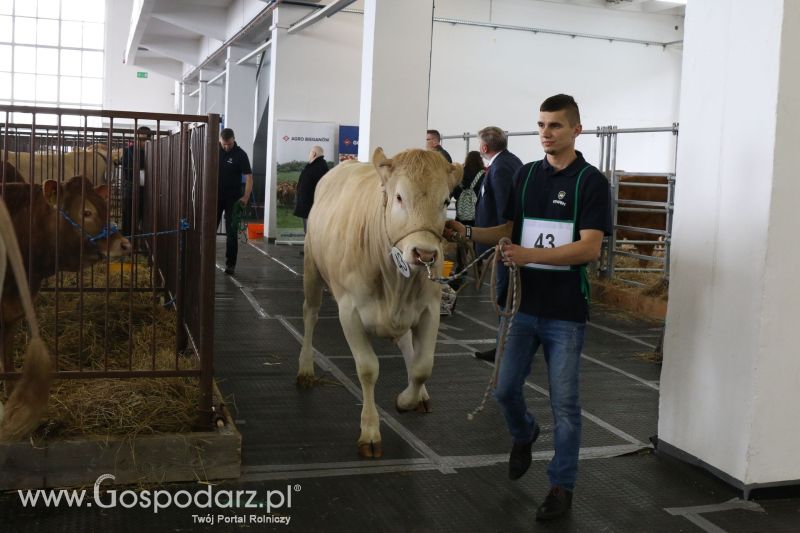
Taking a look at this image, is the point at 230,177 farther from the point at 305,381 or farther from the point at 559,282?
the point at 559,282

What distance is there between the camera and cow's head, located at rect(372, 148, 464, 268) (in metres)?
3.78

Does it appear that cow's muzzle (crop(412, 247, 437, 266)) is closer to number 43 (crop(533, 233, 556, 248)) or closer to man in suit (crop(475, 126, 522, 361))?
number 43 (crop(533, 233, 556, 248))

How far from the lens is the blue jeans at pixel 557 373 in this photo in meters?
3.54

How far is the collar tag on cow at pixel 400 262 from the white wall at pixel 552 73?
1433cm

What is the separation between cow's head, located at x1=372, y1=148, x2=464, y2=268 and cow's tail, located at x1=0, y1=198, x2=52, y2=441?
1718 mm

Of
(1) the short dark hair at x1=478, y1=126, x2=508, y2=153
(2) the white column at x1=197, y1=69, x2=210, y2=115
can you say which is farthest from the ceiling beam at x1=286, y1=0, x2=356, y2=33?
(2) the white column at x1=197, y1=69, x2=210, y2=115

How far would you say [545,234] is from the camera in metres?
3.63

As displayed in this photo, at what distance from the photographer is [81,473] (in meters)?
3.75

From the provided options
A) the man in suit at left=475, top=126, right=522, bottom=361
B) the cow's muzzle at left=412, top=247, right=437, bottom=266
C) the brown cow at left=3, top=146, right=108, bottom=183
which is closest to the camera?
the cow's muzzle at left=412, top=247, right=437, bottom=266

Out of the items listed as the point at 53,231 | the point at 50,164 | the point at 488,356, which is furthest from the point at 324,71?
the point at 53,231

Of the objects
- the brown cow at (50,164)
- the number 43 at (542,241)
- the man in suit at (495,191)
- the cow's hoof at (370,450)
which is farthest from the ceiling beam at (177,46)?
the number 43 at (542,241)

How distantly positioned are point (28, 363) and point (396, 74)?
784 cm

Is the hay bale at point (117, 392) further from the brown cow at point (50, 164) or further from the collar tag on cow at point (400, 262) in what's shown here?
the collar tag on cow at point (400, 262)

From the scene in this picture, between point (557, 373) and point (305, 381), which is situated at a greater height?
point (557, 373)
